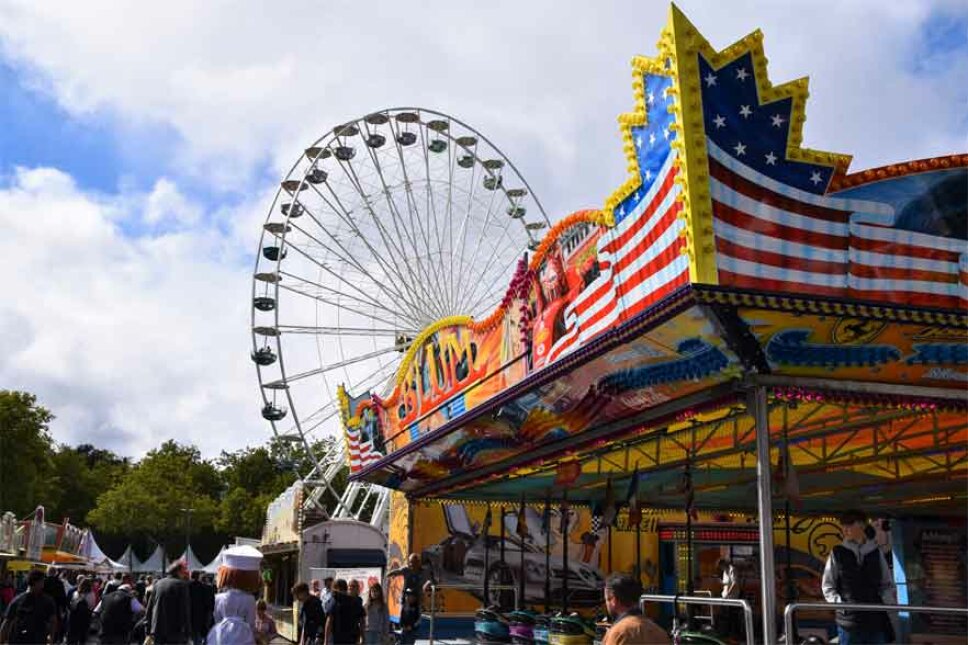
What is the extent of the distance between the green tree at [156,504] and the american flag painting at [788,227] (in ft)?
210

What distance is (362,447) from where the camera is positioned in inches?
786

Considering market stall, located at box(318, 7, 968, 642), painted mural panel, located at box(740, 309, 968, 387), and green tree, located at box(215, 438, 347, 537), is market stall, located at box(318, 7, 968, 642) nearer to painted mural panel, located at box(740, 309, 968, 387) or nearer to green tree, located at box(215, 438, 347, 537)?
painted mural panel, located at box(740, 309, 968, 387)

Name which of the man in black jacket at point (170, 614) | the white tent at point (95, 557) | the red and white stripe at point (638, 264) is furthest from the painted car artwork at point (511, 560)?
the white tent at point (95, 557)

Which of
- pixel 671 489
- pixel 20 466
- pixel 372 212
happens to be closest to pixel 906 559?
pixel 671 489

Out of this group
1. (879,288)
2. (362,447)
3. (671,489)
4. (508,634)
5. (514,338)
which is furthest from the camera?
(362,447)

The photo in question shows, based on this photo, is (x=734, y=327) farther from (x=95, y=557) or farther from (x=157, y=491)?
(x=157, y=491)

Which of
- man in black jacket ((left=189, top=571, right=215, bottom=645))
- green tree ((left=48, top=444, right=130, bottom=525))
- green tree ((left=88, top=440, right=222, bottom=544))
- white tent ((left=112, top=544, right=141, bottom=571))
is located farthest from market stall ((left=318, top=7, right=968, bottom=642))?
green tree ((left=48, top=444, right=130, bottom=525))

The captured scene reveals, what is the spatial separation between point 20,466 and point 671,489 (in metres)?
43.0

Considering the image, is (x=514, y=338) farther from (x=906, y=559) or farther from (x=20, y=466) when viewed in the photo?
(x=20, y=466)

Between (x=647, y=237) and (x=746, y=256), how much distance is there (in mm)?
928

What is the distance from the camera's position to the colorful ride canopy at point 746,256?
721 cm

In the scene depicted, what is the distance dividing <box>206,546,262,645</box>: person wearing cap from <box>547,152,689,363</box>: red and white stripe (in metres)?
3.57

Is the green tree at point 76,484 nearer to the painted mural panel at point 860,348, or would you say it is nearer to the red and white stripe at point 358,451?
the red and white stripe at point 358,451

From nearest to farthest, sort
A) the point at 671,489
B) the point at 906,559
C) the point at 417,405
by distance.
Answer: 1. the point at 906,559
2. the point at 417,405
3. the point at 671,489
